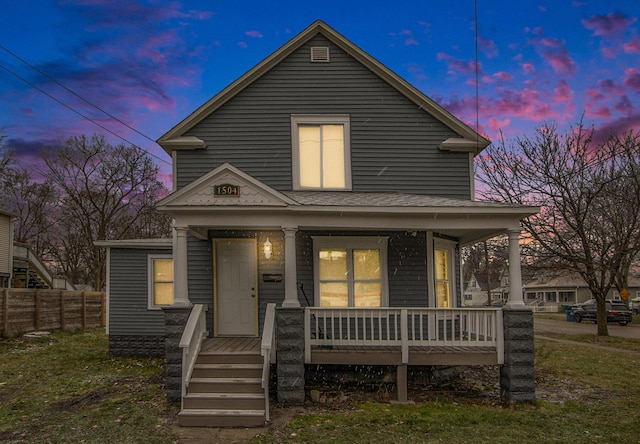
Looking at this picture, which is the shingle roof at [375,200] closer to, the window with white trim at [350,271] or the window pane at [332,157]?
the window pane at [332,157]

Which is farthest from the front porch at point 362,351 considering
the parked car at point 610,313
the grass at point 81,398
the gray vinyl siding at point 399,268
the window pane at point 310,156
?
the parked car at point 610,313

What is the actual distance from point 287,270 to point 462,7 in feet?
22.4

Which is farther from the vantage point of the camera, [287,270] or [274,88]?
[274,88]

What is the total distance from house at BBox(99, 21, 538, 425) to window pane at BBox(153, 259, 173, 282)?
4.22 m

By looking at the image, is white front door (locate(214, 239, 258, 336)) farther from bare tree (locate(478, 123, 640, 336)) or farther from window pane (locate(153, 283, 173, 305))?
bare tree (locate(478, 123, 640, 336))

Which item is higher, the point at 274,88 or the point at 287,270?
the point at 274,88

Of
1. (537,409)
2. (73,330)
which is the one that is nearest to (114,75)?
(73,330)

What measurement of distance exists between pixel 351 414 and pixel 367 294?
3049mm

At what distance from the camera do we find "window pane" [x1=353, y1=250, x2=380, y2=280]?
406 inches

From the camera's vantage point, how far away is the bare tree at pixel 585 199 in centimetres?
1936

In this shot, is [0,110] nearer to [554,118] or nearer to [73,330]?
[73,330]

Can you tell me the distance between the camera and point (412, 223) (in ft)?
29.2

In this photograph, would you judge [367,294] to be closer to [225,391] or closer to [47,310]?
[225,391]

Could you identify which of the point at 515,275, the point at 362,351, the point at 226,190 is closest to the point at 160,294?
the point at 226,190
